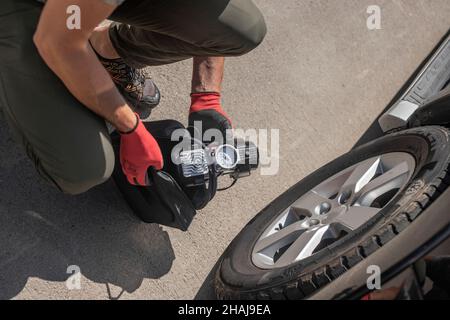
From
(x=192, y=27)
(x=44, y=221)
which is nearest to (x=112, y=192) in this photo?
(x=44, y=221)

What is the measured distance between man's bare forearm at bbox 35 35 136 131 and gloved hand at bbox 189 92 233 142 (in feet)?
1.64

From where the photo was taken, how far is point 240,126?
8.57 feet

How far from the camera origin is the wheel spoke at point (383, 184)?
82.0 inches

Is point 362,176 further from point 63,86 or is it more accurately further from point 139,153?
point 63,86

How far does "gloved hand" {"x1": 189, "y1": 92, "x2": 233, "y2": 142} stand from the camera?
234 cm

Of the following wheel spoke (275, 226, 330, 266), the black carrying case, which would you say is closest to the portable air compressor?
the black carrying case

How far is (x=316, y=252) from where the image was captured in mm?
1956

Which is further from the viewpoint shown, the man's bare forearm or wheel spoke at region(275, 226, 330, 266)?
wheel spoke at region(275, 226, 330, 266)

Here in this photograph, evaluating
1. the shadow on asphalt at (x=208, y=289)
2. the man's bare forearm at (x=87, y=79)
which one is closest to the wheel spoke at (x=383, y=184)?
the shadow on asphalt at (x=208, y=289)

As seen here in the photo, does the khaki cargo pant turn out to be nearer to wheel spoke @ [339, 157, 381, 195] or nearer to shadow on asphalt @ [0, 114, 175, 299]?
shadow on asphalt @ [0, 114, 175, 299]

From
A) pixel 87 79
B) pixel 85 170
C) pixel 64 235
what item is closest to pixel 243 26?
pixel 87 79

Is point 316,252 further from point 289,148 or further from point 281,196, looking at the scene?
point 289,148

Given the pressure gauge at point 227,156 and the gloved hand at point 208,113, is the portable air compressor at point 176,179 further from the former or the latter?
the gloved hand at point 208,113

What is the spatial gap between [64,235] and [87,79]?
675 mm
